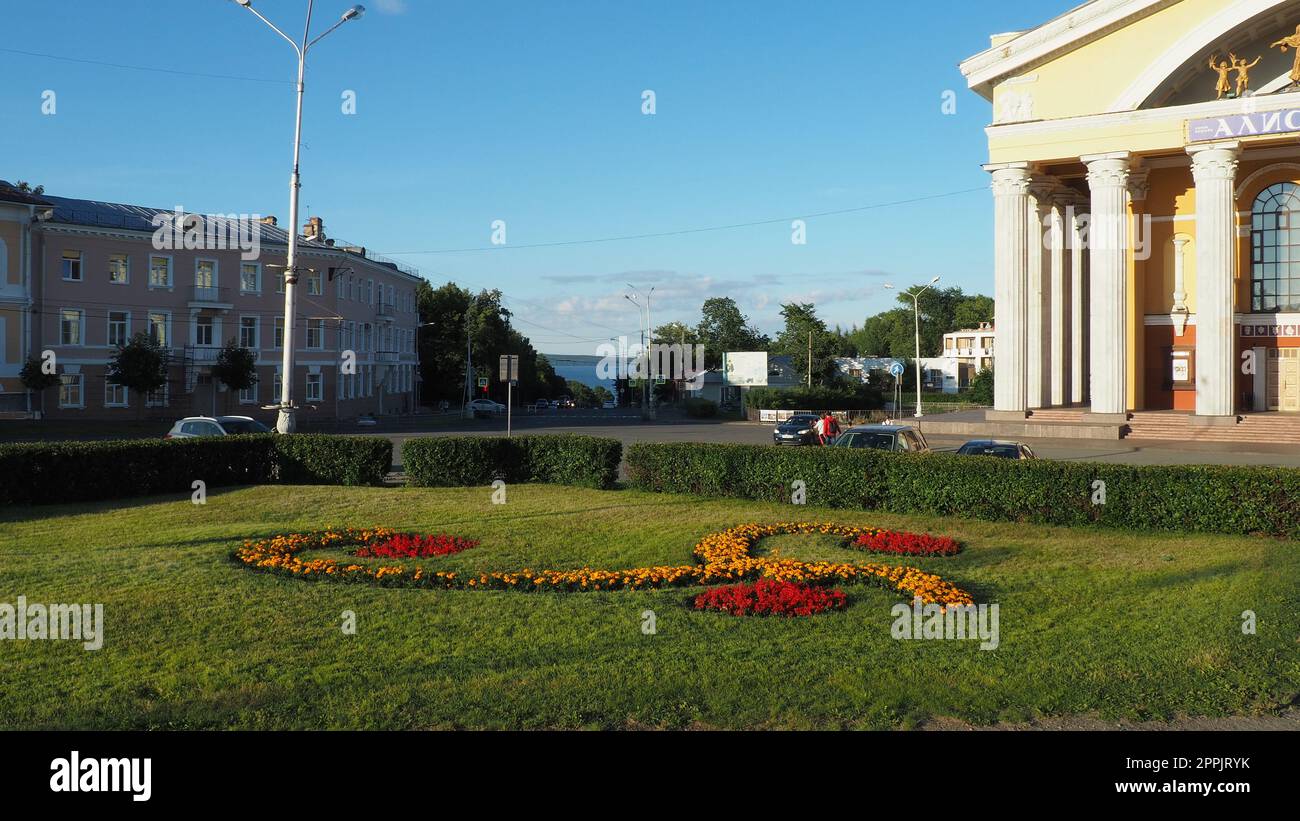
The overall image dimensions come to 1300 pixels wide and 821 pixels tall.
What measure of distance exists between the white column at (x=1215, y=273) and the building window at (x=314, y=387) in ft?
160

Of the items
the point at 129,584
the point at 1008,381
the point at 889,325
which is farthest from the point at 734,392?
the point at 889,325

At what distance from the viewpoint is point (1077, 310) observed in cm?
4675

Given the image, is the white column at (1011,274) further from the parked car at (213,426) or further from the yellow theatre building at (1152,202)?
the parked car at (213,426)

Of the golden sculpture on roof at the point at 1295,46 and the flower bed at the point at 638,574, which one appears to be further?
the golden sculpture on roof at the point at 1295,46

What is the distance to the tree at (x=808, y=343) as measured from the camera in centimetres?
8394

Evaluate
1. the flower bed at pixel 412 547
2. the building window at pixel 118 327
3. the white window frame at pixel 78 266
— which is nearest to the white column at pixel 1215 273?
the flower bed at pixel 412 547

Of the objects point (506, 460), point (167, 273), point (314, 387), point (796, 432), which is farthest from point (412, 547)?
point (314, 387)

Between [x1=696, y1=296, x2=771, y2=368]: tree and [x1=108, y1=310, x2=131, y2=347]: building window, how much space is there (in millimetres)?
76827

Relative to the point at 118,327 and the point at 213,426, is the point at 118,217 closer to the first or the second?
the point at 118,327

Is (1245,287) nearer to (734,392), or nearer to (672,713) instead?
(672,713)

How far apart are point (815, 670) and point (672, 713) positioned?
65.4 inches

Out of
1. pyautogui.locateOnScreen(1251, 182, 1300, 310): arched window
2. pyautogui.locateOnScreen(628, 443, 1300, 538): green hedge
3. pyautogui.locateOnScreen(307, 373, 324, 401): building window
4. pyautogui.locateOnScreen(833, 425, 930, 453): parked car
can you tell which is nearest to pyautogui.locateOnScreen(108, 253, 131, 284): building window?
pyautogui.locateOnScreen(307, 373, 324, 401): building window

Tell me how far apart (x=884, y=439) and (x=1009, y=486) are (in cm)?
502

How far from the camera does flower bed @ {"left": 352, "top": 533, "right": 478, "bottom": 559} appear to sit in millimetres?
13984
